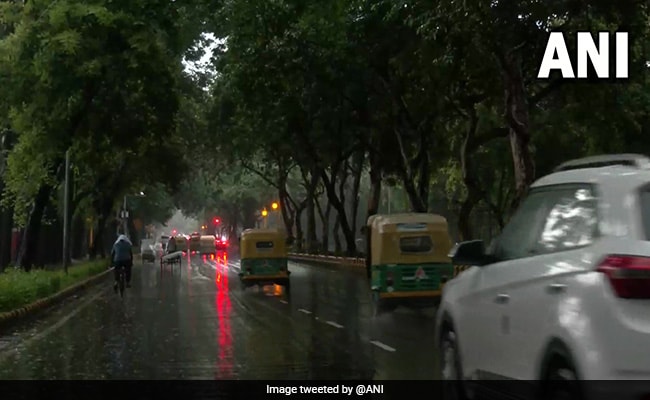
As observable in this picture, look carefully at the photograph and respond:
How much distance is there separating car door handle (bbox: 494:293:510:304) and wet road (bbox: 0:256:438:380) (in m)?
4.81

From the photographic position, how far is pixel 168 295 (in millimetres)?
30875

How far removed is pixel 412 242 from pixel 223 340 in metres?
7.13

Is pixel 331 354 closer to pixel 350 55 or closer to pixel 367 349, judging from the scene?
pixel 367 349

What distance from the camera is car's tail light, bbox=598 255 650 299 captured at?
568 cm

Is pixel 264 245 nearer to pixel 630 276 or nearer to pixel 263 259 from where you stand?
pixel 263 259

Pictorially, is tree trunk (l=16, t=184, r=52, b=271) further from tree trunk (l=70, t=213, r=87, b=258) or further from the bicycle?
tree trunk (l=70, t=213, r=87, b=258)

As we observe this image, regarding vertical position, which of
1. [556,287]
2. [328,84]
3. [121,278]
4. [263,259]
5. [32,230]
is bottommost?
[121,278]

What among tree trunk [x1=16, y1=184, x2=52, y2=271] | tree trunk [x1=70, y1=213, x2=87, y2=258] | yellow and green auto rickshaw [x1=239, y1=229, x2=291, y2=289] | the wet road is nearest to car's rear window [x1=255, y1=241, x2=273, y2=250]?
yellow and green auto rickshaw [x1=239, y1=229, x2=291, y2=289]

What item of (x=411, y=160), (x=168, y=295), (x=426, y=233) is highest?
(x=411, y=160)

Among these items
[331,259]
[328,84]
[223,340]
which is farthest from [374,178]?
[223,340]

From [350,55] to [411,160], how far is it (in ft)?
25.0

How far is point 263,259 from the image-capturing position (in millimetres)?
32125

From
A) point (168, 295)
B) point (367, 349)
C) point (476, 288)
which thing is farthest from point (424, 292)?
point (476, 288)

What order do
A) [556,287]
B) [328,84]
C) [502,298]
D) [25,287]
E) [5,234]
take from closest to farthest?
[556,287] → [502,298] → [25,287] → [328,84] → [5,234]
